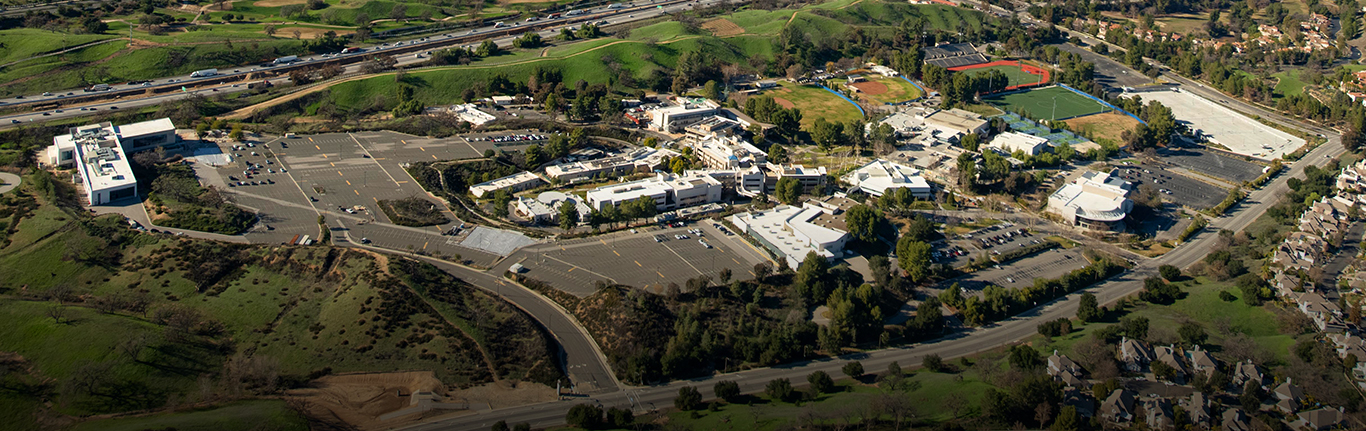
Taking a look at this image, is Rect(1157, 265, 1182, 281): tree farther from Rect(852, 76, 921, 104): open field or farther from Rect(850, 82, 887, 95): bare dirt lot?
Rect(850, 82, 887, 95): bare dirt lot

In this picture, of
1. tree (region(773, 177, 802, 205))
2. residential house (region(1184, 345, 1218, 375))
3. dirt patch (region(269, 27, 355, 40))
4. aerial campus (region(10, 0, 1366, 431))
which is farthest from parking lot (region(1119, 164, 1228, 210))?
dirt patch (region(269, 27, 355, 40))

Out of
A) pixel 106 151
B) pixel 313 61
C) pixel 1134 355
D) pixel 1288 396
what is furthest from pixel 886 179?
pixel 313 61

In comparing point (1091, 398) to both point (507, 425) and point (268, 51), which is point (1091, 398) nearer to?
point (507, 425)

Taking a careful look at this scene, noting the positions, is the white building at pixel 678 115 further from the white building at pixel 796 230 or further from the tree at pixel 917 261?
the tree at pixel 917 261

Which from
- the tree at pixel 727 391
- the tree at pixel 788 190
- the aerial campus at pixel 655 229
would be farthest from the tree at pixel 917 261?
the tree at pixel 727 391

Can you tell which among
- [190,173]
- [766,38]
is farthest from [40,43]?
[766,38]

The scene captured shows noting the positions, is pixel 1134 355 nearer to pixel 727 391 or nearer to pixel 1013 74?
pixel 727 391

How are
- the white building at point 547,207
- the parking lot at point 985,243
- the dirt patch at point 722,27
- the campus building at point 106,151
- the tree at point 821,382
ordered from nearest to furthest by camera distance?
the tree at point 821,382 → the parking lot at point 985,243 → the campus building at point 106,151 → the white building at point 547,207 → the dirt patch at point 722,27
